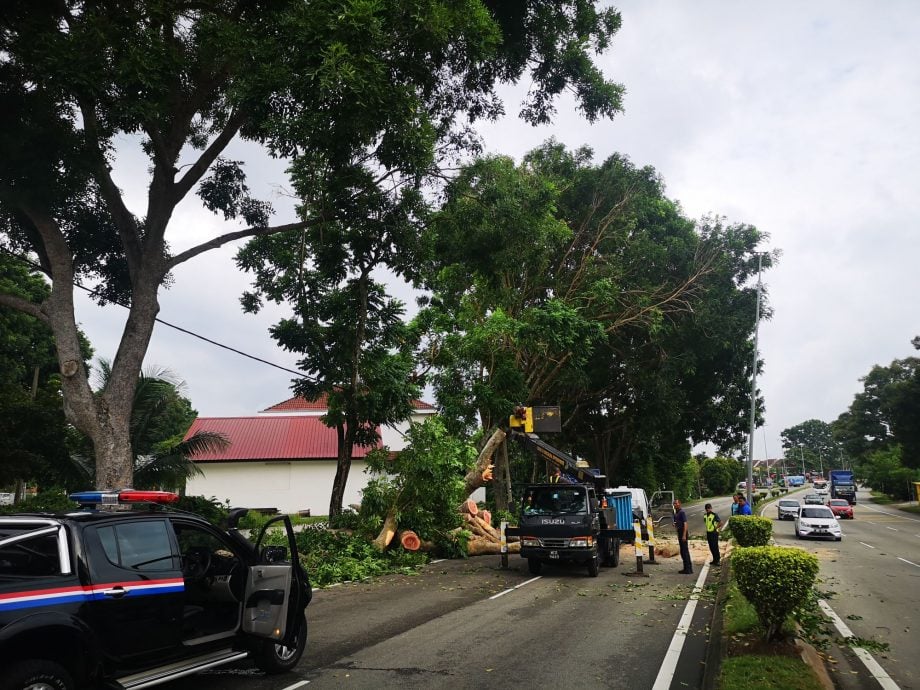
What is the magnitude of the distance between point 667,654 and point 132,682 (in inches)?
233

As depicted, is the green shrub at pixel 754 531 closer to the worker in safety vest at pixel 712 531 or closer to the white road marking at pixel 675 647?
the worker in safety vest at pixel 712 531

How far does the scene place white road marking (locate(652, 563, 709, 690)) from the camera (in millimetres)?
6848

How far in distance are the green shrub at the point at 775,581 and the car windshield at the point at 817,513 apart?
805 inches

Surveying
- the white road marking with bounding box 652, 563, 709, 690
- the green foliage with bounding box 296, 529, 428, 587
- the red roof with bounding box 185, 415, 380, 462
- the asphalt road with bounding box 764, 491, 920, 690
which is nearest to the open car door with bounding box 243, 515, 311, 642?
the white road marking with bounding box 652, 563, 709, 690

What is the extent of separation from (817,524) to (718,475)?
67380 millimetres

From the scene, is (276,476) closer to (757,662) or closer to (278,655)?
(278,655)

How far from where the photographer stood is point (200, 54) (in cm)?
1270

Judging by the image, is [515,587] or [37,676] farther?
[515,587]

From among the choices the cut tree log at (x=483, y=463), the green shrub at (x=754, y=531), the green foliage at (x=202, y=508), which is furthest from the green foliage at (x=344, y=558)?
the green shrub at (x=754, y=531)

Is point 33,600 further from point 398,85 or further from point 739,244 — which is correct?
point 739,244

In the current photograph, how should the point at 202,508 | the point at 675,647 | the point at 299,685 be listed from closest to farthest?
the point at 299,685
the point at 675,647
the point at 202,508

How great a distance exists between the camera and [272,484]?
3625 cm

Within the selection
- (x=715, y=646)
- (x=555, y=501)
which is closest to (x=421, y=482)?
(x=555, y=501)

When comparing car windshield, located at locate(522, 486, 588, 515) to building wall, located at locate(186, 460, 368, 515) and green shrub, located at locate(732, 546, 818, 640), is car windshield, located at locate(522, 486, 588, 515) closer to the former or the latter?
green shrub, located at locate(732, 546, 818, 640)
